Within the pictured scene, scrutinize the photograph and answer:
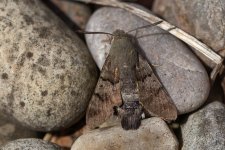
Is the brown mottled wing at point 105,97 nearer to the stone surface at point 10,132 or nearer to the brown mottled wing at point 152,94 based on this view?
the brown mottled wing at point 152,94

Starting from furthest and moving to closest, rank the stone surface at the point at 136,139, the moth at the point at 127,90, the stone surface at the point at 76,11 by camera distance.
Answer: the stone surface at the point at 76,11
the moth at the point at 127,90
the stone surface at the point at 136,139

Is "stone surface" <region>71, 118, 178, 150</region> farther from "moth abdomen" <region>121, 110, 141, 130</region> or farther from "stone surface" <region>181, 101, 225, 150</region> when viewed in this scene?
"stone surface" <region>181, 101, 225, 150</region>

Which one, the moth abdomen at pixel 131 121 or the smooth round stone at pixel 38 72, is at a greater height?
the smooth round stone at pixel 38 72

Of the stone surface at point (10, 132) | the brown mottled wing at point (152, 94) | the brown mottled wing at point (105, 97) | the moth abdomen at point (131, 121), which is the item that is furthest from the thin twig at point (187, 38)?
the stone surface at point (10, 132)

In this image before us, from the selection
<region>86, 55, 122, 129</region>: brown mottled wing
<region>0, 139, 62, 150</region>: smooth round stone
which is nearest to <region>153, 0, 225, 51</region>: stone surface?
<region>86, 55, 122, 129</region>: brown mottled wing

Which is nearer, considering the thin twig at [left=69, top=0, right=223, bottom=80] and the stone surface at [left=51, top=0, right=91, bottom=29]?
the thin twig at [left=69, top=0, right=223, bottom=80]

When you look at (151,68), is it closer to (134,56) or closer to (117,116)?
(134,56)

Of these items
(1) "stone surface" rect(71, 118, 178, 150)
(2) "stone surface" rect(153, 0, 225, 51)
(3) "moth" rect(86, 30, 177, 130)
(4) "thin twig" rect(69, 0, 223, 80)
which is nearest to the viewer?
(1) "stone surface" rect(71, 118, 178, 150)
